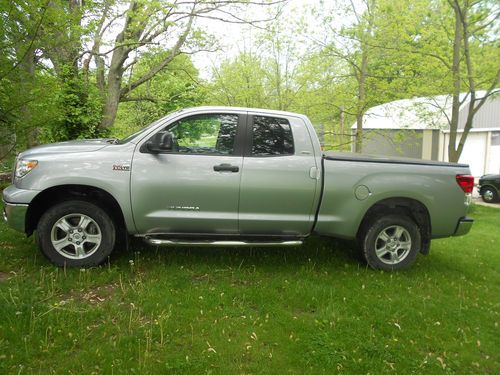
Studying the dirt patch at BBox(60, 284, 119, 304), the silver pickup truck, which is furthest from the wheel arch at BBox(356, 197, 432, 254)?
the dirt patch at BBox(60, 284, 119, 304)

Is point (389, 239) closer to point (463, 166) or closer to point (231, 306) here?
point (463, 166)

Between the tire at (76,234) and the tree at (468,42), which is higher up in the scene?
the tree at (468,42)

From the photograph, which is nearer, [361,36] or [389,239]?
[389,239]

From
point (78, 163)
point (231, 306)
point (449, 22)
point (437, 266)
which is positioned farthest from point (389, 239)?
point (449, 22)

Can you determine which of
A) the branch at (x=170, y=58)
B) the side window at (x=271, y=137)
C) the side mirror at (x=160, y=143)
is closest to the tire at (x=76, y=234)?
the side mirror at (x=160, y=143)

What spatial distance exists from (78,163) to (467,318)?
14.2ft

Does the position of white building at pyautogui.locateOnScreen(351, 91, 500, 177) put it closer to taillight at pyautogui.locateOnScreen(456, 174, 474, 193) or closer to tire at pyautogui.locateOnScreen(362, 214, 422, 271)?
taillight at pyautogui.locateOnScreen(456, 174, 474, 193)

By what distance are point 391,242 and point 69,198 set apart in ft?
12.9

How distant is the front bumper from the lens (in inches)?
166

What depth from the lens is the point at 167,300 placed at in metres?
3.77

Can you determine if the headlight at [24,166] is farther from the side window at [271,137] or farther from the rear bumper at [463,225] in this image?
the rear bumper at [463,225]

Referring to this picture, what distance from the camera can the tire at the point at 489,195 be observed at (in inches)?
583

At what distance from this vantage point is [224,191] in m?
4.45

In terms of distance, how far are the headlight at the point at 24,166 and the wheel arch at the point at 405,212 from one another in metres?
3.91
